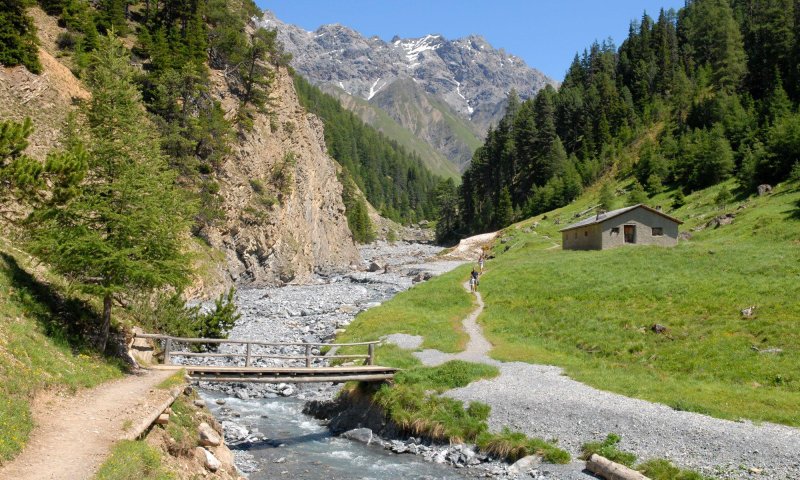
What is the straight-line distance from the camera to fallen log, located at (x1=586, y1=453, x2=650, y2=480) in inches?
632

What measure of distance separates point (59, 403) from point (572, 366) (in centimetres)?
2059

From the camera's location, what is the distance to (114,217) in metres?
18.5

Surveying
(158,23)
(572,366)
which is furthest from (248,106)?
(572,366)

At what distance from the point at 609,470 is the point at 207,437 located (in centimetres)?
1184

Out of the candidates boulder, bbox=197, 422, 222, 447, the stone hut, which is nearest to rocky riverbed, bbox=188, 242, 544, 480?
boulder, bbox=197, 422, 222, 447

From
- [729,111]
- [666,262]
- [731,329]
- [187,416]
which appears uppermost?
[729,111]

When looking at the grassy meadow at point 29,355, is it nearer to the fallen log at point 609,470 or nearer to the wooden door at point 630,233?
the fallen log at point 609,470

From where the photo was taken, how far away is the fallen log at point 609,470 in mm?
16055

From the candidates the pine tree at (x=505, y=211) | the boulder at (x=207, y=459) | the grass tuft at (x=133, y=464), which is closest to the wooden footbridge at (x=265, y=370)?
the boulder at (x=207, y=459)

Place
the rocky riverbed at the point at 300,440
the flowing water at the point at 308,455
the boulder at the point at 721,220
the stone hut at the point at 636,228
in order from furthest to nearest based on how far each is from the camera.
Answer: the boulder at the point at 721,220, the stone hut at the point at 636,228, the rocky riverbed at the point at 300,440, the flowing water at the point at 308,455

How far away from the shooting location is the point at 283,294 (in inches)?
2167

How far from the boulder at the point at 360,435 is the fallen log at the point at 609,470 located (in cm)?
889

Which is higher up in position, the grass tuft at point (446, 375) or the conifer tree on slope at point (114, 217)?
the conifer tree on slope at point (114, 217)

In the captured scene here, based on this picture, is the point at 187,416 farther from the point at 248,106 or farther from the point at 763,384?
the point at 248,106
